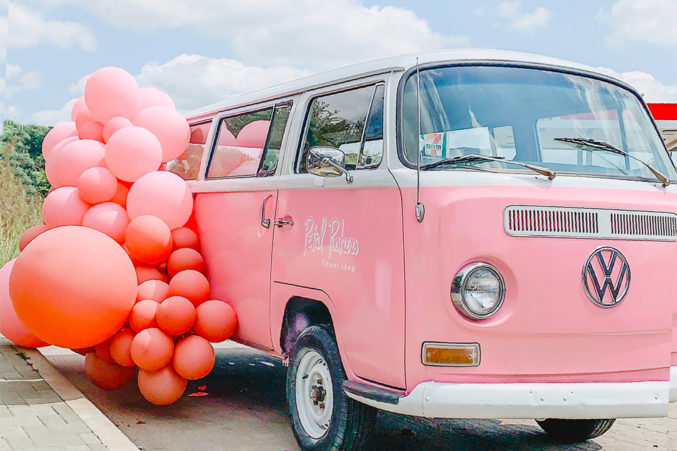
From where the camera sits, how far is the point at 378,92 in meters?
4.82

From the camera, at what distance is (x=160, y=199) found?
661 centimetres

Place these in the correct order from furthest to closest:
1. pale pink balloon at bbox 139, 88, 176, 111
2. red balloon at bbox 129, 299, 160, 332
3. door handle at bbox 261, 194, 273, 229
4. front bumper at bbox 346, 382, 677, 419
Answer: pale pink balloon at bbox 139, 88, 176, 111
red balloon at bbox 129, 299, 160, 332
door handle at bbox 261, 194, 273, 229
front bumper at bbox 346, 382, 677, 419

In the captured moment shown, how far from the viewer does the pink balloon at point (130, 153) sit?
22.1 ft

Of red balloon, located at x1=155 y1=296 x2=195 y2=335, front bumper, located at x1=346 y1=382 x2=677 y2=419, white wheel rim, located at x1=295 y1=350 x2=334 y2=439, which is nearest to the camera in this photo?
front bumper, located at x1=346 y1=382 x2=677 y2=419

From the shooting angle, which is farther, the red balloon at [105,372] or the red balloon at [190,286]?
the red balloon at [105,372]

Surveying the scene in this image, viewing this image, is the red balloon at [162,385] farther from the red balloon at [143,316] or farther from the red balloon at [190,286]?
the red balloon at [190,286]

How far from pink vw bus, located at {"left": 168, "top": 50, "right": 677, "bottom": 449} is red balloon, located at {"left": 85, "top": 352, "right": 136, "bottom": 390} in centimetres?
173

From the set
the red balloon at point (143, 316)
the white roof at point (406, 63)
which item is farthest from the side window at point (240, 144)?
the red balloon at point (143, 316)

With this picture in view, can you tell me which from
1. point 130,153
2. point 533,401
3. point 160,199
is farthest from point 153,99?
point 533,401

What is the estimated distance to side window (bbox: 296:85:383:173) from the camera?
188 inches

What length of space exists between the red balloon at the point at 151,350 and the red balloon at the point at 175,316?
0.29ft

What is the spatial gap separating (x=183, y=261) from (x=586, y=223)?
3.43 m

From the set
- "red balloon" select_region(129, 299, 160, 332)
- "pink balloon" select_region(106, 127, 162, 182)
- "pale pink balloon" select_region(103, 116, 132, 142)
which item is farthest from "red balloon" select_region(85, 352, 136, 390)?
"pale pink balloon" select_region(103, 116, 132, 142)

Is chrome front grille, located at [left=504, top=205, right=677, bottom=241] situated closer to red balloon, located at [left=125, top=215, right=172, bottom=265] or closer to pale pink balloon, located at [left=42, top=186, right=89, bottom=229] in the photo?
red balloon, located at [left=125, top=215, right=172, bottom=265]
